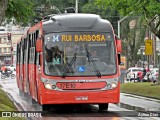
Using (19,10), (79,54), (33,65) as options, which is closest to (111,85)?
(79,54)

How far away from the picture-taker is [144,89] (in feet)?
101

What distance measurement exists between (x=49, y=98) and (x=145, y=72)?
105 feet

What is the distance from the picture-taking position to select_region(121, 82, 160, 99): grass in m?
28.5

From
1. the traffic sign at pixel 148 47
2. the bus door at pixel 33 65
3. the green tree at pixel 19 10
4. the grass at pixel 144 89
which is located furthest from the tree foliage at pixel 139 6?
the green tree at pixel 19 10

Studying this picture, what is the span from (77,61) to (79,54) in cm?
27

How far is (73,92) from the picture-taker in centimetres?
1664

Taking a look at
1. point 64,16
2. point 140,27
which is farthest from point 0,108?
point 140,27

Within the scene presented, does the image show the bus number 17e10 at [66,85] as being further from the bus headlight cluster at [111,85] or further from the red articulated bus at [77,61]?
the bus headlight cluster at [111,85]

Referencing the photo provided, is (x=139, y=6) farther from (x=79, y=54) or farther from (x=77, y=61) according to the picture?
(x=77, y=61)

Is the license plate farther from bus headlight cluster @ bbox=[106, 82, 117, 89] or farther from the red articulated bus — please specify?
bus headlight cluster @ bbox=[106, 82, 117, 89]

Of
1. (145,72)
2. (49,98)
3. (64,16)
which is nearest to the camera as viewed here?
(49,98)

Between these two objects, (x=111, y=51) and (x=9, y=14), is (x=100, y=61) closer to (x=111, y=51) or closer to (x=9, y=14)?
(x=111, y=51)

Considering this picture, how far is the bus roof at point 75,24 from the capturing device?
17.5 meters

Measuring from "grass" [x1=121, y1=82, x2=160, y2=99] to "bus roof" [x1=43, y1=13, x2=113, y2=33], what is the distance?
1038cm
